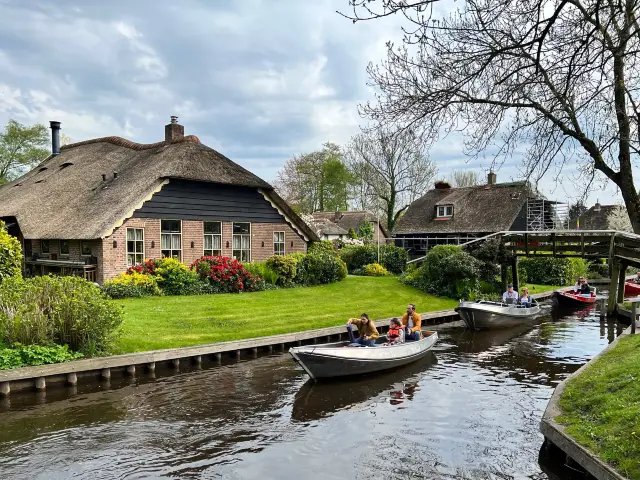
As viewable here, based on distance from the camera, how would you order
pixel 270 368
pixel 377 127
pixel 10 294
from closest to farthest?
pixel 377 127 → pixel 10 294 → pixel 270 368

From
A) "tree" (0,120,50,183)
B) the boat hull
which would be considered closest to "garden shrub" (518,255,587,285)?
the boat hull

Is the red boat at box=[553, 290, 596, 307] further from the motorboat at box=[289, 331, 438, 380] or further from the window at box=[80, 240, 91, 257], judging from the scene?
the window at box=[80, 240, 91, 257]

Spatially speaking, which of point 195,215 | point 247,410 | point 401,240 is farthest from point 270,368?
point 401,240

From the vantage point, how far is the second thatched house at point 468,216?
4288 cm

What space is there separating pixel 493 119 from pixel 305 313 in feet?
46.0

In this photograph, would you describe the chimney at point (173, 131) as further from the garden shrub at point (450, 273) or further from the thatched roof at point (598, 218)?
the thatched roof at point (598, 218)

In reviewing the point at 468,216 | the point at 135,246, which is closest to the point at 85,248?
the point at 135,246

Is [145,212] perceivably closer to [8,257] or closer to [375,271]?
[8,257]

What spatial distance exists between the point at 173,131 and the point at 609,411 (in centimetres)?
2604

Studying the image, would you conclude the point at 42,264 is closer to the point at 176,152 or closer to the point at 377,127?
the point at 176,152

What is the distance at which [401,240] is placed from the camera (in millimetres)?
49000

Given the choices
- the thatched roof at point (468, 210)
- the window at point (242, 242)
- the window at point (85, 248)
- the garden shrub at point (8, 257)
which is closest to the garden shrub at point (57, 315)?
the garden shrub at point (8, 257)

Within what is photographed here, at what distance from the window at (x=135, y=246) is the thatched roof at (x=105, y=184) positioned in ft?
3.71

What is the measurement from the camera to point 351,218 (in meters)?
61.7
